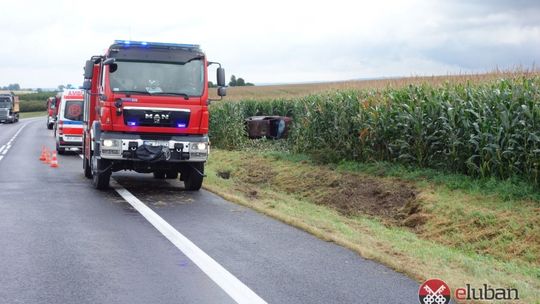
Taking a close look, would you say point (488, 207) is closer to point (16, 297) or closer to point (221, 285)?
point (221, 285)

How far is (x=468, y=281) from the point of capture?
6918mm

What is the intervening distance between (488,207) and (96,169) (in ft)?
25.7

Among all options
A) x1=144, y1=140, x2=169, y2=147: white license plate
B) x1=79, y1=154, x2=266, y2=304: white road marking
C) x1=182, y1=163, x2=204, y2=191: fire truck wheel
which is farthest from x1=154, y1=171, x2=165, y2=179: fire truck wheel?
x1=79, y1=154, x2=266, y2=304: white road marking

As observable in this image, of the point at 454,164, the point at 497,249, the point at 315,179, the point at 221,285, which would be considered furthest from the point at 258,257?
the point at 315,179

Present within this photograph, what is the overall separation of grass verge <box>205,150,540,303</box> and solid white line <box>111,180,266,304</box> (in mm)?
1795

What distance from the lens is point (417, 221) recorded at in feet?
42.9

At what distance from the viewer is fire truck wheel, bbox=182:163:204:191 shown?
47.2 feet

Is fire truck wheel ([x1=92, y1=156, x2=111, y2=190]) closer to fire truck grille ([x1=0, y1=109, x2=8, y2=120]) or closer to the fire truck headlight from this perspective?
the fire truck headlight

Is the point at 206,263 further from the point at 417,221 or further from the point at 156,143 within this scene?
the point at 417,221

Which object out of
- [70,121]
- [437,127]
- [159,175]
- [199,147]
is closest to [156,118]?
[199,147]

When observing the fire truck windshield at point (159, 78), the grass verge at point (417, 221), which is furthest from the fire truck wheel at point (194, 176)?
the fire truck windshield at point (159, 78)

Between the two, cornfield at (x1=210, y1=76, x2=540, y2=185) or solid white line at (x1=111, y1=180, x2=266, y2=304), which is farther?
cornfield at (x1=210, y1=76, x2=540, y2=185)

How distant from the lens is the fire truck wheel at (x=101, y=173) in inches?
550

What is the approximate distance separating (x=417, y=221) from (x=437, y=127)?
131 inches
